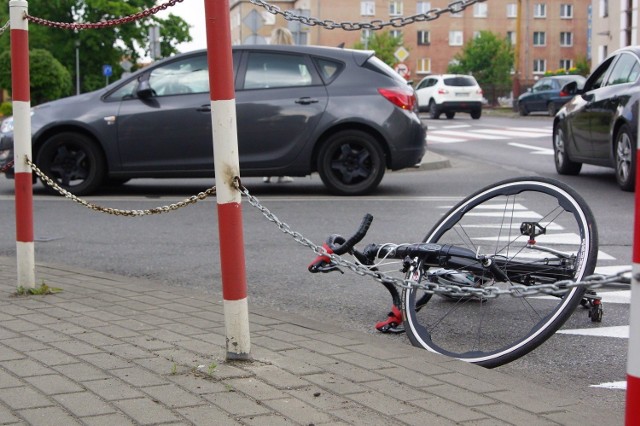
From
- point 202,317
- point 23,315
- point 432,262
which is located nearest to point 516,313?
point 432,262

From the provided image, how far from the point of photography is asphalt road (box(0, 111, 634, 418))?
499 cm

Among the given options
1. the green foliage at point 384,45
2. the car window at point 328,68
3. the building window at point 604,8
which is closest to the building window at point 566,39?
the green foliage at point 384,45

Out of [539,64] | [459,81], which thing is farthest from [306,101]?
[539,64]

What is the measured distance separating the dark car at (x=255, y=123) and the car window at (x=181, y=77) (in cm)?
1

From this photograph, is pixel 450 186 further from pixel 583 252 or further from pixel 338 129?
pixel 583 252

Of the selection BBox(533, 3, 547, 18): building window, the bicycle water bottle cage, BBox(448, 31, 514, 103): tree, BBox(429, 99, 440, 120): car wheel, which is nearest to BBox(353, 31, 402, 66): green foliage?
BBox(448, 31, 514, 103): tree

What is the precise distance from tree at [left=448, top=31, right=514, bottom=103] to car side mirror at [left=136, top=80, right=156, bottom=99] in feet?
242

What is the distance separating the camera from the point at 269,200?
11711 millimetres

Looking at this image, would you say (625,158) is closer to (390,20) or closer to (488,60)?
(390,20)

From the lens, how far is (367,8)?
10488 centimetres

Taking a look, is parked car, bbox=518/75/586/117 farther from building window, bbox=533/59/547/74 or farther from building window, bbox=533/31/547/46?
building window, bbox=533/31/547/46

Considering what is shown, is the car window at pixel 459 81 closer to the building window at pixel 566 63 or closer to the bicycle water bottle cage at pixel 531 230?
the bicycle water bottle cage at pixel 531 230

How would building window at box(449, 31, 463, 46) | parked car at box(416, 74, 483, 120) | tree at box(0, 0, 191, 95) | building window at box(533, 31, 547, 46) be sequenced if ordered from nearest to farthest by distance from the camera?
parked car at box(416, 74, 483, 120) → tree at box(0, 0, 191, 95) → building window at box(533, 31, 547, 46) → building window at box(449, 31, 463, 46)

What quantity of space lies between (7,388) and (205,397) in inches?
27.8
